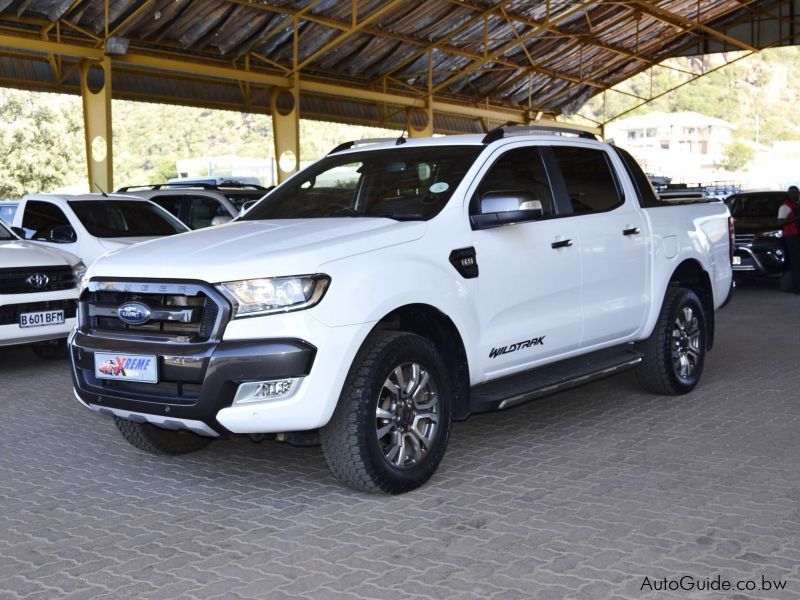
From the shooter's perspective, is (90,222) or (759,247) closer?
(90,222)

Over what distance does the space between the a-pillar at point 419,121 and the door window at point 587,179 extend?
2565 centimetres

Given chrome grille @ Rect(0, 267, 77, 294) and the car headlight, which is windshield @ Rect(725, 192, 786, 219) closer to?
chrome grille @ Rect(0, 267, 77, 294)

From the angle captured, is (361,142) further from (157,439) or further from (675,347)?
(675,347)

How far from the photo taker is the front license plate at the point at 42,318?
874 cm

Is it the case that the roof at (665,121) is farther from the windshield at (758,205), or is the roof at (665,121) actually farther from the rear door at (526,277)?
the rear door at (526,277)

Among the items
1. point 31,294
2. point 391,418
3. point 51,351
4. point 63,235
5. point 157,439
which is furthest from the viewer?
point 63,235

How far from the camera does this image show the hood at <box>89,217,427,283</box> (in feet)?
15.3

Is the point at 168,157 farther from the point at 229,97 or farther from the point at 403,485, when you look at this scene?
the point at 403,485

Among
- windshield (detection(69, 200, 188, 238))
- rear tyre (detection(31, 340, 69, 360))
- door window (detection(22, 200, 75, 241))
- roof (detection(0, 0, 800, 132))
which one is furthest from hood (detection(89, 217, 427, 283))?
roof (detection(0, 0, 800, 132))

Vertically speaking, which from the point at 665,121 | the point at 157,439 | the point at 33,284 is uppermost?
the point at 665,121

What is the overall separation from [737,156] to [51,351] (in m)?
105

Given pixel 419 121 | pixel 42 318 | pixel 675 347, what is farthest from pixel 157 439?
pixel 419 121

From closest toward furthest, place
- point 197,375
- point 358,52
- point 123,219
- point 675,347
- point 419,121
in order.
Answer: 1. point 197,375
2. point 675,347
3. point 123,219
4. point 358,52
5. point 419,121

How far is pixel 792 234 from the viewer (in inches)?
596
